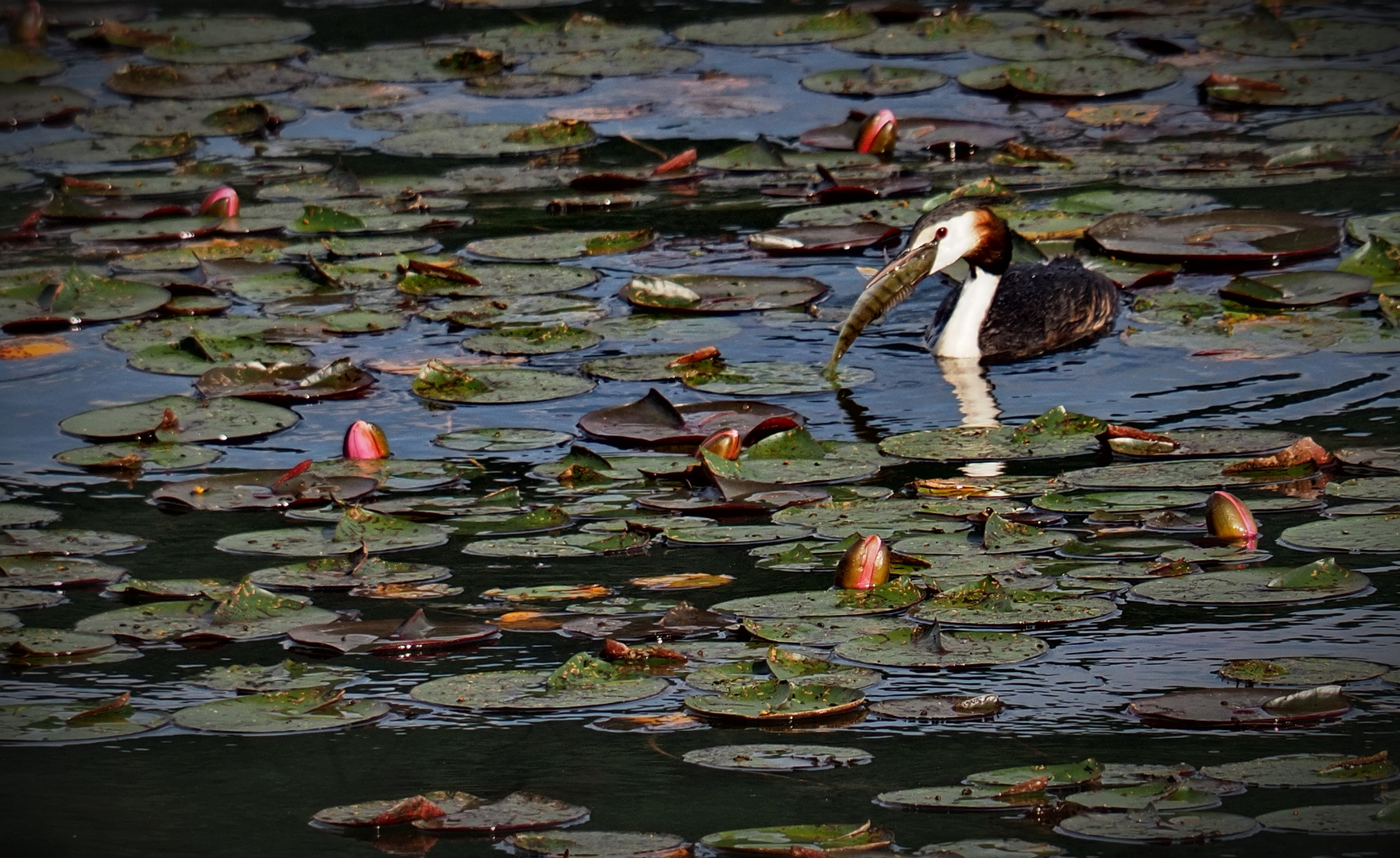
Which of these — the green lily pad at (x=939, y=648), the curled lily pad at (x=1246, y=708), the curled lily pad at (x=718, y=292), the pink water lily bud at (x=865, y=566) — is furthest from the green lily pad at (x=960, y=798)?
the curled lily pad at (x=718, y=292)

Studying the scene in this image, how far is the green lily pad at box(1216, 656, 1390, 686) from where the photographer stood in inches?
183

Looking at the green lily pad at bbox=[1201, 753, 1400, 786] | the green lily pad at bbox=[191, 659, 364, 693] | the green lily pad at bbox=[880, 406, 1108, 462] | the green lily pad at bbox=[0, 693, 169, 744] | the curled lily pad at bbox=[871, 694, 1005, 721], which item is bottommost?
the green lily pad at bbox=[0, 693, 169, 744]

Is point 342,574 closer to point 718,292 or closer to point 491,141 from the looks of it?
point 718,292

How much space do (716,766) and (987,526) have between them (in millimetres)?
1619

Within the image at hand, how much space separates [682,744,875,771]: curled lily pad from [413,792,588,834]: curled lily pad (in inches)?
14.3

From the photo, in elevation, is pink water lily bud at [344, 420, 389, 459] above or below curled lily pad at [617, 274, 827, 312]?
below

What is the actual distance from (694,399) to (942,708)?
116 inches

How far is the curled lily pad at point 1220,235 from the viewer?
881 cm

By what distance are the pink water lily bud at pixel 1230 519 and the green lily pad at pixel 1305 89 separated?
6.45 meters

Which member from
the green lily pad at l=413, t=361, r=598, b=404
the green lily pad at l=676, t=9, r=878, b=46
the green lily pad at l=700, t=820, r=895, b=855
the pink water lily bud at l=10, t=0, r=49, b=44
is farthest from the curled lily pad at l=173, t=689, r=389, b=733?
the pink water lily bud at l=10, t=0, r=49, b=44

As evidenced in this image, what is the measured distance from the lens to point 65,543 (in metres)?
5.99

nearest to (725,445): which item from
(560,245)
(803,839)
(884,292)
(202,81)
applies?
(884,292)

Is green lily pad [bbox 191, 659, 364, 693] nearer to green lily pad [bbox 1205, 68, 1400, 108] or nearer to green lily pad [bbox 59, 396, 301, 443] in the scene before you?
green lily pad [bbox 59, 396, 301, 443]

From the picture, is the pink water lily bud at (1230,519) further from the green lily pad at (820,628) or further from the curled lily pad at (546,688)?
the curled lily pad at (546,688)
